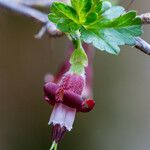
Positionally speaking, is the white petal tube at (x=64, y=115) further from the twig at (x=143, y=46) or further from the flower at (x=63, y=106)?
the twig at (x=143, y=46)

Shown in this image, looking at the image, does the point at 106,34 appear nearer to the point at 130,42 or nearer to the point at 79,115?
the point at 130,42

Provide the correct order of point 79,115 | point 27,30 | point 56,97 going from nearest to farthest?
point 56,97 → point 27,30 → point 79,115

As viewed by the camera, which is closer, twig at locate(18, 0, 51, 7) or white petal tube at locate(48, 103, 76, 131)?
white petal tube at locate(48, 103, 76, 131)

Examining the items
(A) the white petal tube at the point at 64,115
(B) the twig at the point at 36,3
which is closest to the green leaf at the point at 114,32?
(A) the white petal tube at the point at 64,115

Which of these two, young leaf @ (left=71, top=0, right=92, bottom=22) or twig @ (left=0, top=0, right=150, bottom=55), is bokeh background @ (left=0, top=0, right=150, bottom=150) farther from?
young leaf @ (left=71, top=0, right=92, bottom=22)

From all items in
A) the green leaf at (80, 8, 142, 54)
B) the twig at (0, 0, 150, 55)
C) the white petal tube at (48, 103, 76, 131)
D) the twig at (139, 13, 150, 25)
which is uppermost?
the twig at (0, 0, 150, 55)

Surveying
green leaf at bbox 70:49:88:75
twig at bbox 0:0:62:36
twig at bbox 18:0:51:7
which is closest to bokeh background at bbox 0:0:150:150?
twig at bbox 18:0:51:7

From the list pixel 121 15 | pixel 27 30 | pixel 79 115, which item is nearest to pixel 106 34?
pixel 121 15
